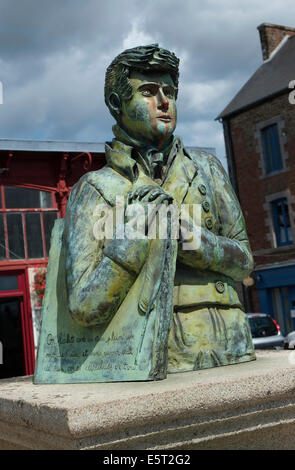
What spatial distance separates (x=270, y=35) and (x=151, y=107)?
2134cm

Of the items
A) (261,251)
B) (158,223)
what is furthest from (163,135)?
(261,251)

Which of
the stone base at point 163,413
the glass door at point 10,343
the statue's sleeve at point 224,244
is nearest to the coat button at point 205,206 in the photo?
the statue's sleeve at point 224,244

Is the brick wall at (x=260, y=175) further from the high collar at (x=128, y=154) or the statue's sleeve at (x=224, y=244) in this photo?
the high collar at (x=128, y=154)

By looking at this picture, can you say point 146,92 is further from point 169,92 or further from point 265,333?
point 265,333

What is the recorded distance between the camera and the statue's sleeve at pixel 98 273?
2.57 m

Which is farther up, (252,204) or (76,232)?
(252,204)

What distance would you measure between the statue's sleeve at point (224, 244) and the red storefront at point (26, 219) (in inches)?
498

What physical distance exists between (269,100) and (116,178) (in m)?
18.9

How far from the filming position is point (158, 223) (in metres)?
2.60

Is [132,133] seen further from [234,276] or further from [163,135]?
[234,276]

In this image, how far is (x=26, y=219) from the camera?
1622cm

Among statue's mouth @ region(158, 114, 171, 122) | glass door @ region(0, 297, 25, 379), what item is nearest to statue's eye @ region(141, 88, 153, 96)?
statue's mouth @ region(158, 114, 171, 122)

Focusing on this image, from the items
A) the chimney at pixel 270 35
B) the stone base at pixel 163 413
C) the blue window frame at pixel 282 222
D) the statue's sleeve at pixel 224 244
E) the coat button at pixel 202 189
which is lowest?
the stone base at pixel 163 413
